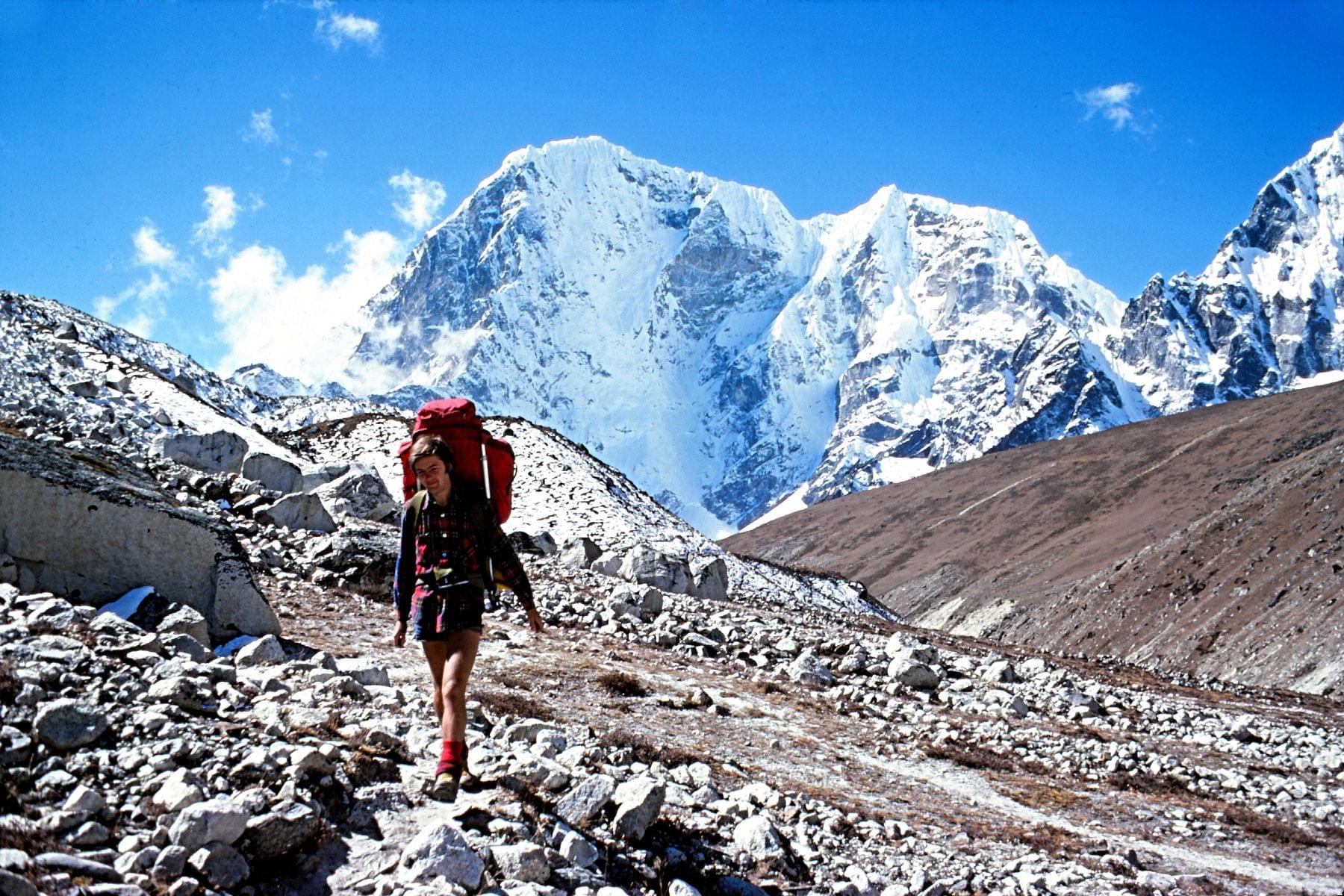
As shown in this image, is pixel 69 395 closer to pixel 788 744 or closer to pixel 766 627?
pixel 766 627

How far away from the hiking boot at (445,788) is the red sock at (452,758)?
0.04 meters

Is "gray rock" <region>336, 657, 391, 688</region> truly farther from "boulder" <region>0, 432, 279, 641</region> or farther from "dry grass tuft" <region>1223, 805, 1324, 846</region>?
"dry grass tuft" <region>1223, 805, 1324, 846</region>

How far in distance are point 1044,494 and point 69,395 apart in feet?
384

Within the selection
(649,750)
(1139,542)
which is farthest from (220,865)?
(1139,542)

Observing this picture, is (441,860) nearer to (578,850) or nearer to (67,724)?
(578,850)

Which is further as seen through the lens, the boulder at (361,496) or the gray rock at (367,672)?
the boulder at (361,496)

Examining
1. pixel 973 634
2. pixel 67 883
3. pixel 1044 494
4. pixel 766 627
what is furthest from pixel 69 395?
pixel 1044 494

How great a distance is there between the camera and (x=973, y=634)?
81.4 meters

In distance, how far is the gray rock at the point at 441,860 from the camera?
14.7ft

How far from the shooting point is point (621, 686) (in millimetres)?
11422

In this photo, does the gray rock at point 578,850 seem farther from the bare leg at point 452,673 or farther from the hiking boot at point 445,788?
the bare leg at point 452,673

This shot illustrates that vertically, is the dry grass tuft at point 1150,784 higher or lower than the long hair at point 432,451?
lower

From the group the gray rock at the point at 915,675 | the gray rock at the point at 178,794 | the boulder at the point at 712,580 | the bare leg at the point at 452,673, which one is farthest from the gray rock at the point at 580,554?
the gray rock at the point at 178,794

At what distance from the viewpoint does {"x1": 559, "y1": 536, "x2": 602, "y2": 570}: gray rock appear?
24.3 meters
